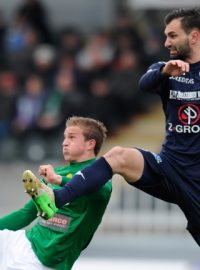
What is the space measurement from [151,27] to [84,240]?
8.68m

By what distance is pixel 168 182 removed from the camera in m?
9.04

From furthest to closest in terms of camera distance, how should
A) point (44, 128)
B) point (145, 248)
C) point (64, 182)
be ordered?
point (44, 128)
point (145, 248)
point (64, 182)

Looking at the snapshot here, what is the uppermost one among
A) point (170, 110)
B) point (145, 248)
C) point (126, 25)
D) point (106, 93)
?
point (126, 25)

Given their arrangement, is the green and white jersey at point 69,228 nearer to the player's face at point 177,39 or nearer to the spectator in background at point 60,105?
the player's face at point 177,39

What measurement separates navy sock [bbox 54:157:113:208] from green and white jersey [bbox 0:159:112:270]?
0.26m

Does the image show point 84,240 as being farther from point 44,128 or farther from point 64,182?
point 44,128

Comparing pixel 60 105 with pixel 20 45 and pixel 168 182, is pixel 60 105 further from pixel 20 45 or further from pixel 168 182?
pixel 168 182

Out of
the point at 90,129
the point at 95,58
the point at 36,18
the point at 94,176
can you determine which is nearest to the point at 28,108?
the point at 95,58

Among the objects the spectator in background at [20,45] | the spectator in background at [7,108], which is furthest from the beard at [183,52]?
the spectator in background at [20,45]

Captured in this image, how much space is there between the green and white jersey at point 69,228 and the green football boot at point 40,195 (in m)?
0.47

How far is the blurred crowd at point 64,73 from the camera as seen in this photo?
16.0 metres

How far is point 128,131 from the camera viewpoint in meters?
16.7

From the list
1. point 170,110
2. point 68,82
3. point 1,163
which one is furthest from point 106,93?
point 170,110

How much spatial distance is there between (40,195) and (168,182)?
1092mm
